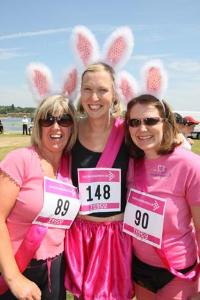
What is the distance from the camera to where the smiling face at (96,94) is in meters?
2.68

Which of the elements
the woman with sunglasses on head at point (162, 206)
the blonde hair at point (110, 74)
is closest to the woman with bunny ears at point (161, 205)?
the woman with sunglasses on head at point (162, 206)

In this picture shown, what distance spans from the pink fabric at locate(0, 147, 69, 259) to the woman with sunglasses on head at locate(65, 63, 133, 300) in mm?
291

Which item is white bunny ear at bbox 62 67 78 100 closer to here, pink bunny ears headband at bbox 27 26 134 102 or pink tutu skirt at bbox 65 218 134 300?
pink bunny ears headband at bbox 27 26 134 102

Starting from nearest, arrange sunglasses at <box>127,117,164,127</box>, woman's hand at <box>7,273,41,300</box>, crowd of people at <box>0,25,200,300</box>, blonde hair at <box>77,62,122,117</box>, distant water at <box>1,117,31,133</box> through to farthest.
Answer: woman's hand at <box>7,273,41,300</box> < crowd of people at <box>0,25,200,300</box> < sunglasses at <box>127,117,164,127</box> < blonde hair at <box>77,62,122,117</box> < distant water at <box>1,117,31,133</box>

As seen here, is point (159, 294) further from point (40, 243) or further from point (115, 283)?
point (40, 243)

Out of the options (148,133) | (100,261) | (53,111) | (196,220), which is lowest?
(100,261)

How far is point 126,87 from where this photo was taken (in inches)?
111

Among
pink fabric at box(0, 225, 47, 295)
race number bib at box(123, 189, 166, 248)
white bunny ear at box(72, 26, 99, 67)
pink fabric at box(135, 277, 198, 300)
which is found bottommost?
pink fabric at box(135, 277, 198, 300)

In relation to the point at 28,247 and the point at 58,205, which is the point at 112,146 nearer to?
the point at 58,205

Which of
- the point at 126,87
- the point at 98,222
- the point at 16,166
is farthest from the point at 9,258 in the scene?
the point at 126,87

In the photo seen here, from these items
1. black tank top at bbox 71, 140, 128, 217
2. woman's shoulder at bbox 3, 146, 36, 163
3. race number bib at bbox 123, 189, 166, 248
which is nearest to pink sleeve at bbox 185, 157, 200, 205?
race number bib at bbox 123, 189, 166, 248

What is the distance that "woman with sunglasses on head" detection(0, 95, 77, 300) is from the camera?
7.67 feet

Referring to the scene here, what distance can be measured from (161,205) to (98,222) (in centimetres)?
50

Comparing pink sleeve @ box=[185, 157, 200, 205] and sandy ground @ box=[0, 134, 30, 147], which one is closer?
pink sleeve @ box=[185, 157, 200, 205]
